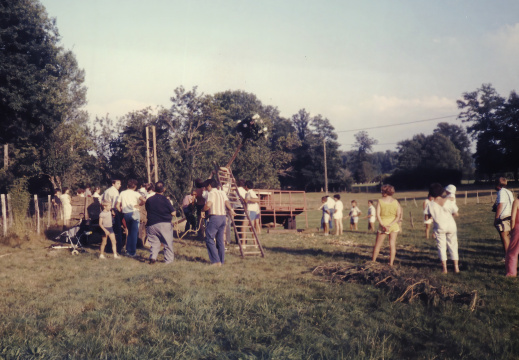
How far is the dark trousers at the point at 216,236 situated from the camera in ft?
28.3

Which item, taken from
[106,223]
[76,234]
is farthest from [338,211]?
[76,234]

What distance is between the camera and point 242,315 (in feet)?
16.4

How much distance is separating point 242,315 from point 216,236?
391cm

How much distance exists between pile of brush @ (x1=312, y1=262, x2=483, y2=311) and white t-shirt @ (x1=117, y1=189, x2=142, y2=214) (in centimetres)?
486

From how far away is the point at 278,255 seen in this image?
9.91 metres

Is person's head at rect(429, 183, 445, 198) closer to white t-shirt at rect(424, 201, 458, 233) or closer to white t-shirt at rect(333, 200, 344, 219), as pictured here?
white t-shirt at rect(424, 201, 458, 233)

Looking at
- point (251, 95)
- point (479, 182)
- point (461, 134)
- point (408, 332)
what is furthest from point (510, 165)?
point (408, 332)


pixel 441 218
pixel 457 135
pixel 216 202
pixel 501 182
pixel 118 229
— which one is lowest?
pixel 118 229

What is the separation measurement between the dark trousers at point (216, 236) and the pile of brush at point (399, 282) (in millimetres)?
2117

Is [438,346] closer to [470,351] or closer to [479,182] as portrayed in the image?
[470,351]

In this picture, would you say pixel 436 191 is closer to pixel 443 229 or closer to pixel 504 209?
pixel 443 229

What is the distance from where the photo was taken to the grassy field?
4.00 meters

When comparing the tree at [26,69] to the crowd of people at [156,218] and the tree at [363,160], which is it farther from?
the tree at [363,160]

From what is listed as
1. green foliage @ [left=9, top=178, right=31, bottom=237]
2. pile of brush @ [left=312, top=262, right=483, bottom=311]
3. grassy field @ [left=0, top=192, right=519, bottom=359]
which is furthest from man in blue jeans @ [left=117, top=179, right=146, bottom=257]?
green foliage @ [left=9, top=178, right=31, bottom=237]
